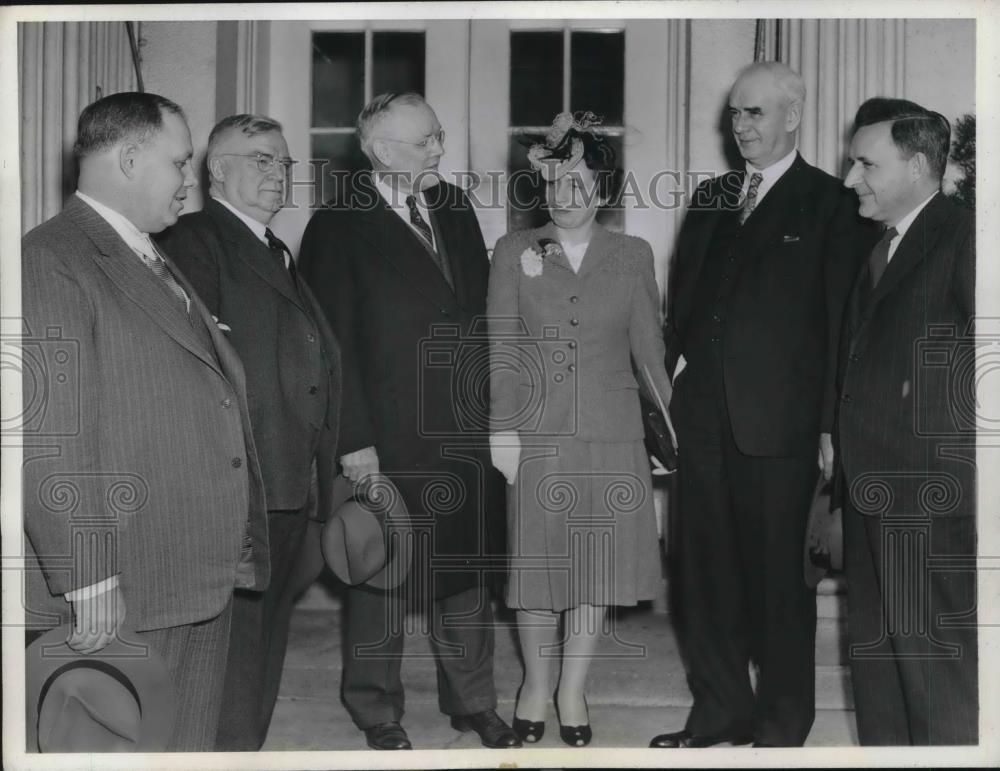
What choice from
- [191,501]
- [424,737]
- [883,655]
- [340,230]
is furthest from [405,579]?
[883,655]

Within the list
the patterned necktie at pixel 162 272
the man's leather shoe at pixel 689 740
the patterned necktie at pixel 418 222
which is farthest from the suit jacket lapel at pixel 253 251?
the man's leather shoe at pixel 689 740

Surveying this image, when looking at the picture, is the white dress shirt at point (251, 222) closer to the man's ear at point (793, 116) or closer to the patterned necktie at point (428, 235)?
the patterned necktie at point (428, 235)

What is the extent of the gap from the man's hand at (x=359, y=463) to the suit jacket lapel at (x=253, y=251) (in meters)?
0.53

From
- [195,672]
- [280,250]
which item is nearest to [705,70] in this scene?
[280,250]

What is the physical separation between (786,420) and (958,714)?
3.83 feet

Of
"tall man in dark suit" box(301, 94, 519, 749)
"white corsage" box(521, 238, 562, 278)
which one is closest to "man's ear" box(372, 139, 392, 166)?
"tall man in dark suit" box(301, 94, 519, 749)

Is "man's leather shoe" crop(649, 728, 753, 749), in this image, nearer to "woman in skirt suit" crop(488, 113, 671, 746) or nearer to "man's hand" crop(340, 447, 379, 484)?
"woman in skirt suit" crop(488, 113, 671, 746)

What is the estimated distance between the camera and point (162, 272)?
376 cm

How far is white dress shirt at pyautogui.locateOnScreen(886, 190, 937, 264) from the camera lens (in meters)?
4.18

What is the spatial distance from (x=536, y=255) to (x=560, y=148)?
38 cm

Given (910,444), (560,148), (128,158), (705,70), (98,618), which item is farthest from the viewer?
(705,70)

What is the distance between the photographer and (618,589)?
4.27m

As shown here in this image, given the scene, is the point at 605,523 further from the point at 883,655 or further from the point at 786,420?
the point at 883,655

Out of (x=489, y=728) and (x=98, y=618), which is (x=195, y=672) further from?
(x=489, y=728)
